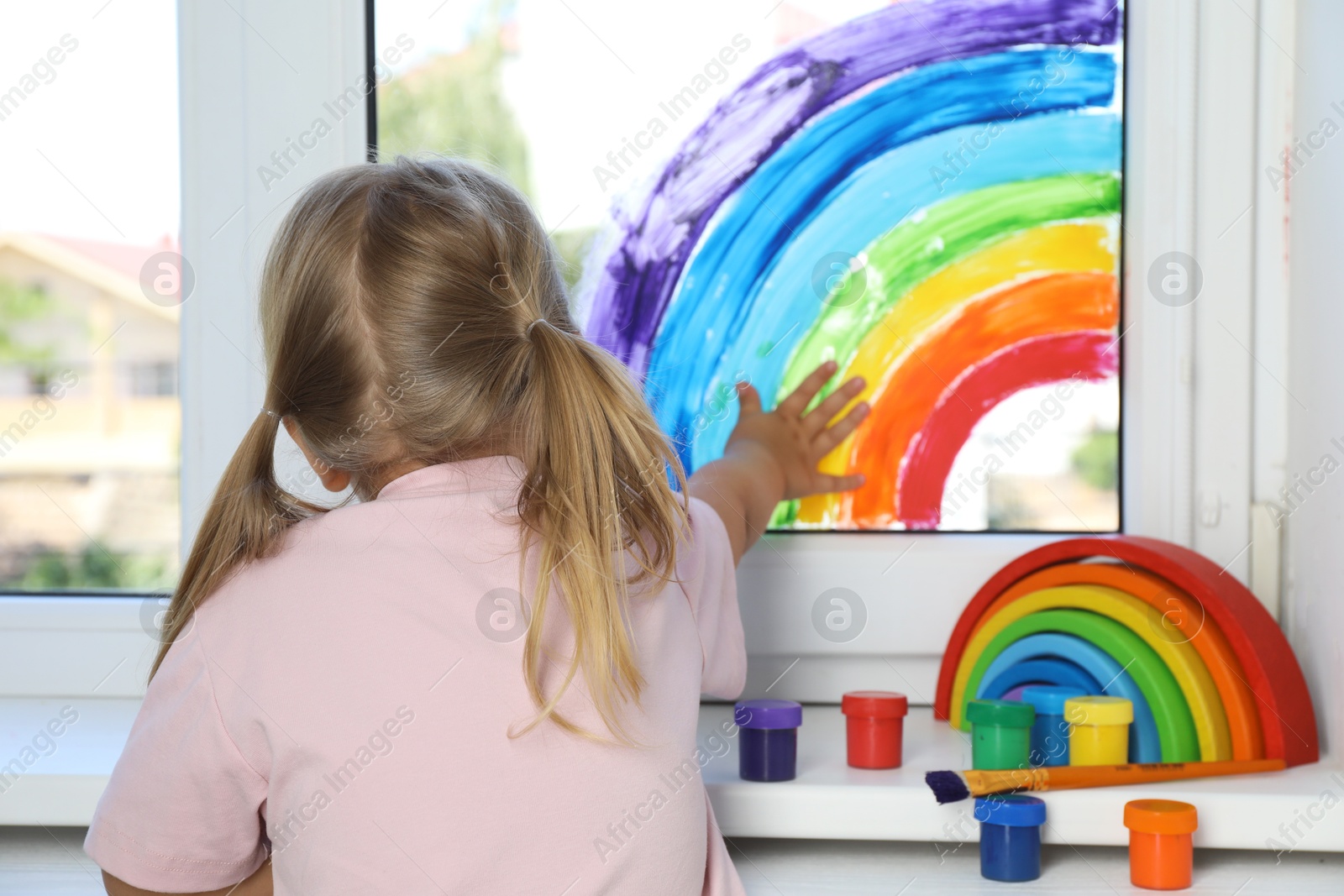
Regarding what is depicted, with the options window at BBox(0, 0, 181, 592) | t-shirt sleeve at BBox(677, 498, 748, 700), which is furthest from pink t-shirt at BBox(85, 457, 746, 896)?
window at BBox(0, 0, 181, 592)

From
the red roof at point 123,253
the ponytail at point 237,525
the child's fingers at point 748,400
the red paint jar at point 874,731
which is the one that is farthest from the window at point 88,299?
the red paint jar at point 874,731

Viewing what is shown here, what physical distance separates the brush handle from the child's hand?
321 mm

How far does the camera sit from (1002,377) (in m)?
0.99

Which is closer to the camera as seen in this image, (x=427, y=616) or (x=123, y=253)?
(x=427, y=616)

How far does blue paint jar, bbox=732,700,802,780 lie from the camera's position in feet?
2.59

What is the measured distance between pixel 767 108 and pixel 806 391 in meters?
0.26

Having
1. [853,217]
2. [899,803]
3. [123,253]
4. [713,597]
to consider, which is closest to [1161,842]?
[899,803]

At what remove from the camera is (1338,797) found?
75 cm

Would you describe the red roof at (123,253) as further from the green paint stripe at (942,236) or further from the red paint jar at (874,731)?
the red paint jar at (874,731)

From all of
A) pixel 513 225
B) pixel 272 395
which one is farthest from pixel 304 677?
pixel 513 225

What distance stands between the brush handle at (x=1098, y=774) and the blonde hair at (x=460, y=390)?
10.6 inches

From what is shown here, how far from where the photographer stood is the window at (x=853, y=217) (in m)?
0.98

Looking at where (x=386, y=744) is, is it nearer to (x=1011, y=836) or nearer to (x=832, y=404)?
(x=1011, y=836)

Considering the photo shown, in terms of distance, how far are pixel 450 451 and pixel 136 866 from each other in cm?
29
